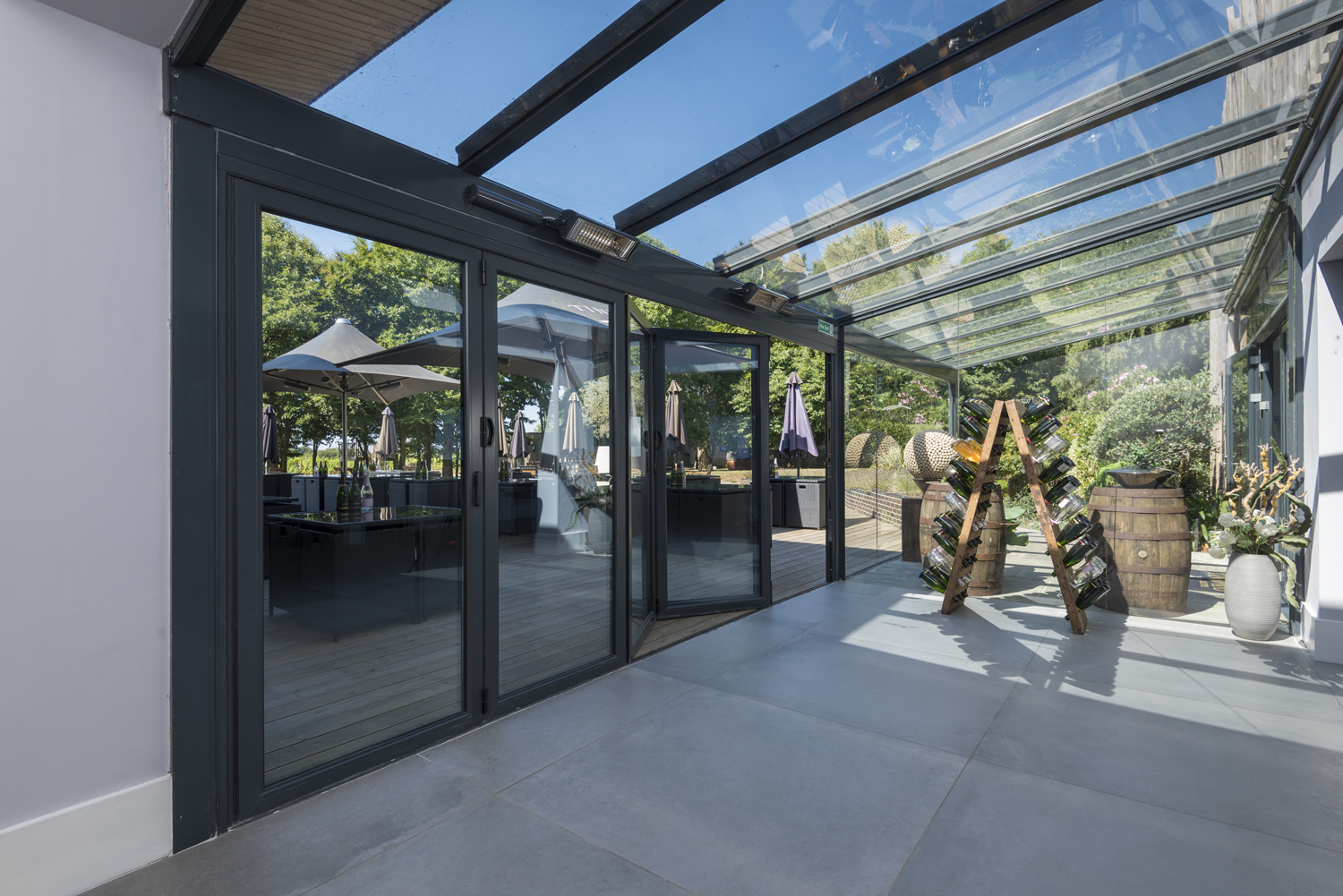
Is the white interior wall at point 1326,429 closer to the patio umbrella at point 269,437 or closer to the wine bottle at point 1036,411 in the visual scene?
the wine bottle at point 1036,411

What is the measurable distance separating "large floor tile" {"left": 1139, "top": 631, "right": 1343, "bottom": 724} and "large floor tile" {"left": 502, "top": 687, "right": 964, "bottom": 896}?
1.83 metres

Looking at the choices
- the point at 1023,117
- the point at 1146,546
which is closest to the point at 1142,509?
the point at 1146,546

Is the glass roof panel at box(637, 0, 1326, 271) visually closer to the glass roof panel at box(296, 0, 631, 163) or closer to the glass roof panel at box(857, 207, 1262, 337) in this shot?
the glass roof panel at box(296, 0, 631, 163)

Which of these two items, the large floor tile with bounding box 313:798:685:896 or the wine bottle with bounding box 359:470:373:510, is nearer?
the large floor tile with bounding box 313:798:685:896

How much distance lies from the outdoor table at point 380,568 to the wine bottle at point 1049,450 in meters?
4.09

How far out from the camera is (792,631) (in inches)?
178

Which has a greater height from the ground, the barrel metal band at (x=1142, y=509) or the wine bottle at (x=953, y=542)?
the barrel metal band at (x=1142, y=509)

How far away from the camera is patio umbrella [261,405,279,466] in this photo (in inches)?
91.7

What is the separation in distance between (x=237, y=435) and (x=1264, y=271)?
7.55 meters

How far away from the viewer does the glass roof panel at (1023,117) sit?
2.85m

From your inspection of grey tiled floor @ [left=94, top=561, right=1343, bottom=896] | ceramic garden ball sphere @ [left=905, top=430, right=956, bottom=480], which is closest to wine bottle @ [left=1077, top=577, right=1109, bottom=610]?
grey tiled floor @ [left=94, top=561, right=1343, bottom=896]

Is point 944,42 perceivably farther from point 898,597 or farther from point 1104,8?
point 898,597

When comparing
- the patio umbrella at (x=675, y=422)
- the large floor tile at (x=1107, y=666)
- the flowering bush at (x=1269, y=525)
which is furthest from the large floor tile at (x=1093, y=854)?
the patio umbrella at (x=675, y=422)

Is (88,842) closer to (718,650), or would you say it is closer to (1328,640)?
(718,650)
